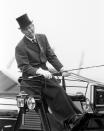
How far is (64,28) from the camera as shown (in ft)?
27.0

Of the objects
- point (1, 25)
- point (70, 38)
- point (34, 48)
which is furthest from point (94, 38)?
point (34, 48)

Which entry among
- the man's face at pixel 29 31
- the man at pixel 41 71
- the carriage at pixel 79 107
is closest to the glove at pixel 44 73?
the man at pixel 41 71

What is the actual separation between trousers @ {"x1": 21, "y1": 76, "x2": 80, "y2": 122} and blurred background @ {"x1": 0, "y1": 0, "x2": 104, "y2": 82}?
3106mm

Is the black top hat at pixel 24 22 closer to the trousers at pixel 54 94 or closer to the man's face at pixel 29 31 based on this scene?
the man's face at pixel 29 31

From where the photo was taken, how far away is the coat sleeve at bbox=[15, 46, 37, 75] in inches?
193

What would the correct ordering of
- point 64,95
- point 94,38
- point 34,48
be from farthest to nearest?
point 94,38
point 34,48
point 64,95

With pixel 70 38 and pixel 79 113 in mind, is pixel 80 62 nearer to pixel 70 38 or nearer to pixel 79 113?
pixel 70 38

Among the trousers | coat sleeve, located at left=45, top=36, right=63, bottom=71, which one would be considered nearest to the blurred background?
coat sleeve, located at left=45, top=36, right=63, bottom=71

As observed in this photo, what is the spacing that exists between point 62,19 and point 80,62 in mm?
802

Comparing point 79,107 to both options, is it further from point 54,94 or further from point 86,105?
point 54,94

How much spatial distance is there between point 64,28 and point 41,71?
A: 3.53m

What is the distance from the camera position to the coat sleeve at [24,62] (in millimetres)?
4895

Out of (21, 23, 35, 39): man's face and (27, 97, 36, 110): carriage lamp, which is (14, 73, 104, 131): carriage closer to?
(27, 97, 36, 110): carriage lamp

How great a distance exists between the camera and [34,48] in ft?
16.9
